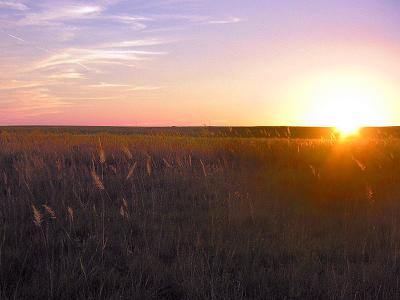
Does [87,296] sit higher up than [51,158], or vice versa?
[51,158]

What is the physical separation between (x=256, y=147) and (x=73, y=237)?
22.0 ft

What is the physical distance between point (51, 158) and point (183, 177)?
3.52 m

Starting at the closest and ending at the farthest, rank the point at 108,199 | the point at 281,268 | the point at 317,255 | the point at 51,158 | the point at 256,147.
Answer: the point at 281,268, the point at 317,255, the point at 108,199, the point at 51,158, the point at 256,147

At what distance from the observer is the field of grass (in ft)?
11.0

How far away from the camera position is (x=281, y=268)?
145 inches

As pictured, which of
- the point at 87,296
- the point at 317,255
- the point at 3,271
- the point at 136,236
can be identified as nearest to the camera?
the point at 87,296

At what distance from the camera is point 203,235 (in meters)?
4.50

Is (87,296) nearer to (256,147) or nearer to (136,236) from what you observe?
(136,236)

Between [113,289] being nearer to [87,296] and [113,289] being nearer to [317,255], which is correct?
[87,296]

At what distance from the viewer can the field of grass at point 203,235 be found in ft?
11.0

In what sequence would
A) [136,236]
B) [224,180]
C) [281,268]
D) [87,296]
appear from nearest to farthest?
[87,296] < [281,268] < [136,236] < [224,180]

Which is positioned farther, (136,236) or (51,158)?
(51,158)

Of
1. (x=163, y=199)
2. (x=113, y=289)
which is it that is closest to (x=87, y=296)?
(x=113, y=289)

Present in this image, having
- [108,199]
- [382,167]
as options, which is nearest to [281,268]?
[108,199]
